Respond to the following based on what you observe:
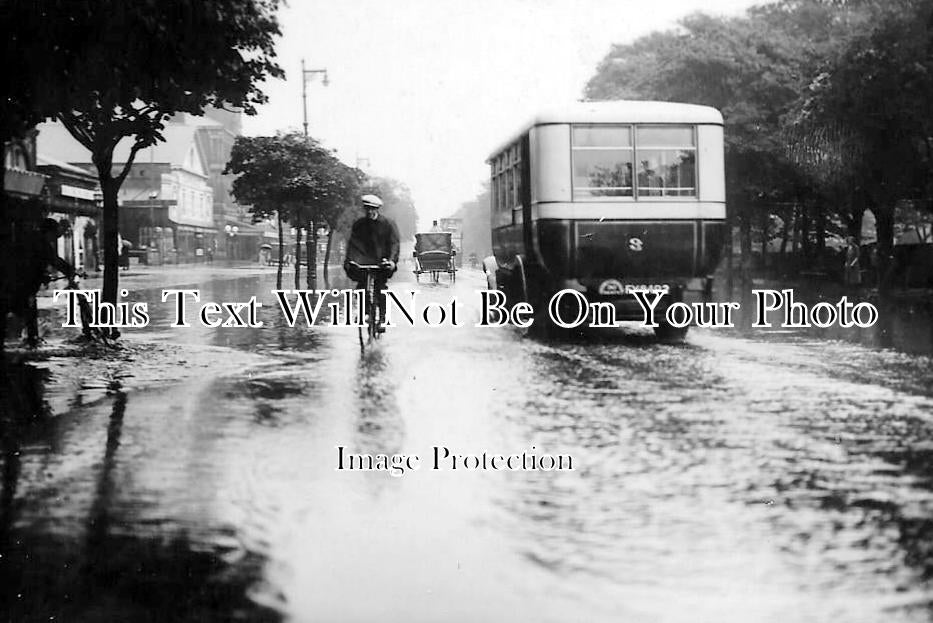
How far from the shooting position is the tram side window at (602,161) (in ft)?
27.1

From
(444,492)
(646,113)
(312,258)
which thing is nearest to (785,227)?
(646,113)

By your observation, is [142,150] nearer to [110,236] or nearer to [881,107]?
[110,236]

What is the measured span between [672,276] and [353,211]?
2.88 meters

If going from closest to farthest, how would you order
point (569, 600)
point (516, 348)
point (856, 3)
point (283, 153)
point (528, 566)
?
point (569, 600), point (528, 566), point (283, 153), point (516, 348), point (856, 3)

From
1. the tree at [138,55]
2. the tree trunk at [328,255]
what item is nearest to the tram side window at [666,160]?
the tree trunk at [328,255]

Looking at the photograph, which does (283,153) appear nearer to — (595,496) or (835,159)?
(595,496)

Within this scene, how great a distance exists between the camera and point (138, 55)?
544 cm

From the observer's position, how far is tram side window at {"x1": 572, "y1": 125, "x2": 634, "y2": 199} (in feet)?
27.1

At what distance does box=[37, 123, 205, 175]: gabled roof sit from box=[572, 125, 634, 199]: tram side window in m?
2.88

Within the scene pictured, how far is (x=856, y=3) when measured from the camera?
441 inches

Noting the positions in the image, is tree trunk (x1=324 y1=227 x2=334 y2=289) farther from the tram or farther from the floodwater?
the tram

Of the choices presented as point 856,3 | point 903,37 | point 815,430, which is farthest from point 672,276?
point 856,3

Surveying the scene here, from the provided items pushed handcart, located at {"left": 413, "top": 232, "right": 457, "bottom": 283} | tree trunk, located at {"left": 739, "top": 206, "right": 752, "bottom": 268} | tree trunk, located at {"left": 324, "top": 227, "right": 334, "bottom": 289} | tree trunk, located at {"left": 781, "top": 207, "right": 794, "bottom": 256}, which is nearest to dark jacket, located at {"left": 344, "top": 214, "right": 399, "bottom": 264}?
tree trunk, located at {"left": 324, "top": 227, "right": 334, "bottom": 289}

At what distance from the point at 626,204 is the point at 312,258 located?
272cm
